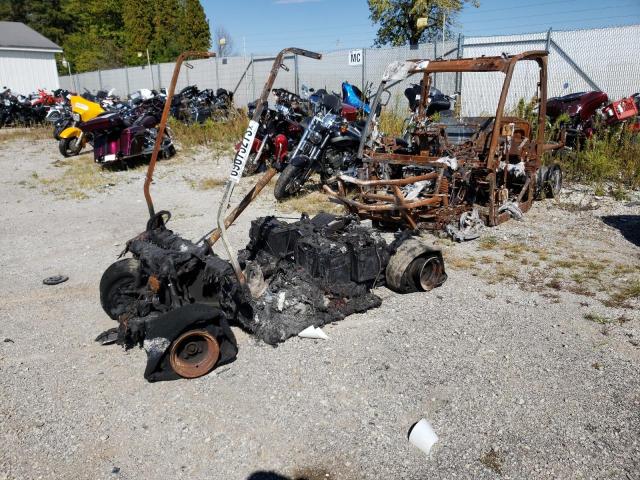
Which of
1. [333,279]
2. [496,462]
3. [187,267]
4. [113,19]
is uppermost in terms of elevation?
[113,19]

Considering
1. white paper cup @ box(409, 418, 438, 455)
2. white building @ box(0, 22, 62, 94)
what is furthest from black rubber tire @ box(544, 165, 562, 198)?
white building @ box(0, 22, 62, 94)

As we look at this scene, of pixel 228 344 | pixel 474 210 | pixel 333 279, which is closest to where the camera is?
pixel 228 344

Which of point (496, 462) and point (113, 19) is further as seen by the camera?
point (113, 19)

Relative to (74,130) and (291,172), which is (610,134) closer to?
(291,172)

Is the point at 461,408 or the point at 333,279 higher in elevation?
the point at 333,279

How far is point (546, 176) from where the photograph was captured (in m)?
7.38

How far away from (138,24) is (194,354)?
41.6m

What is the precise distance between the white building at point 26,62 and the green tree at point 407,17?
20692 mm

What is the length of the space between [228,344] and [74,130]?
1116 cm

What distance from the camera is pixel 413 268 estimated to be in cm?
452

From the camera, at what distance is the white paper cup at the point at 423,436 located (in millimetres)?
2762

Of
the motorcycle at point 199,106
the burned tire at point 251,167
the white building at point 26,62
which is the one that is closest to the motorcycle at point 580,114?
the burned tire at point 251,167

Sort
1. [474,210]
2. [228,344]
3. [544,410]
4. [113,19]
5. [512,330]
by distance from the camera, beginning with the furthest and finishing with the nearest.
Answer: [113,19] → [474,210] → [512,330] → [228,344] → [544,410]

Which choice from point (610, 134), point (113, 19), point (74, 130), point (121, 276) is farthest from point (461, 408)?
point (113, 19)
